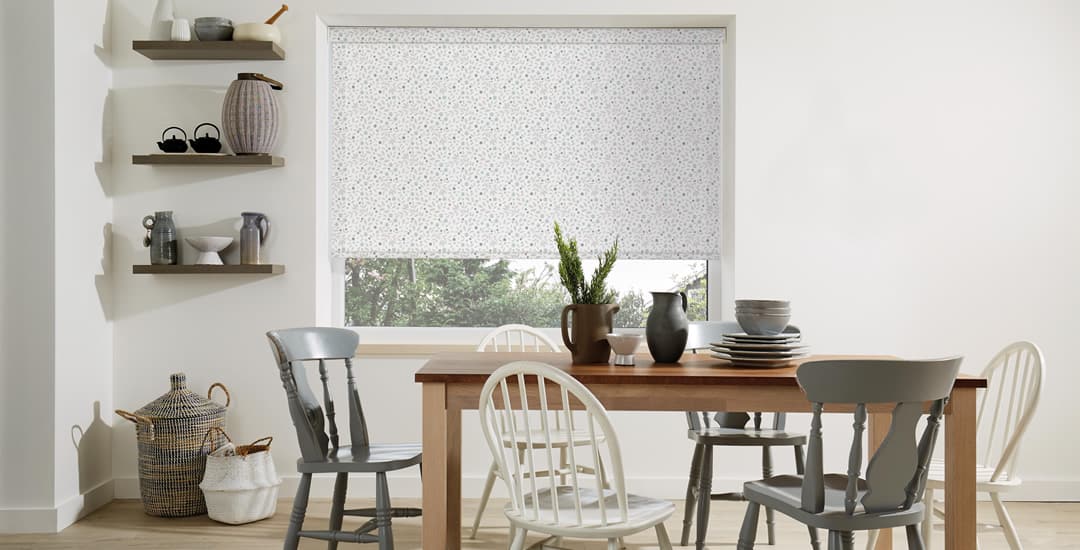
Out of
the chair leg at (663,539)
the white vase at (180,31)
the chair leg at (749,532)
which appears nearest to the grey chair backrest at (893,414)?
the chair leg at (749,532)

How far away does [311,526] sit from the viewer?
11.3 ft

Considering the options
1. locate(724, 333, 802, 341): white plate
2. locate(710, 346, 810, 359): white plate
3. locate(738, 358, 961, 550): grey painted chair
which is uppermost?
locate(724, 333, 802, 341): white plate

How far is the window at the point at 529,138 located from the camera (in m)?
4.02

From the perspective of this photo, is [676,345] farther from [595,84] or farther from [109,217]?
[109,217]

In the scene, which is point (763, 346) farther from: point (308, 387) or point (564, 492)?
point (308, 387)

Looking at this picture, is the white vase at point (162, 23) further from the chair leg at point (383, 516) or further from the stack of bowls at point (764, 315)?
the stack of bowls at point (764, 315)

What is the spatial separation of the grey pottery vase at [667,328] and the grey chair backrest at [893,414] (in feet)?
1.90

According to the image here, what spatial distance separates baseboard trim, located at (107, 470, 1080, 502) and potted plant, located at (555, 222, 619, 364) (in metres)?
1.53

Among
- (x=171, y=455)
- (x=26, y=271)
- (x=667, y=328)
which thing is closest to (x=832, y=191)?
(x=667, y=328)

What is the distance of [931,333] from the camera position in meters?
3.92

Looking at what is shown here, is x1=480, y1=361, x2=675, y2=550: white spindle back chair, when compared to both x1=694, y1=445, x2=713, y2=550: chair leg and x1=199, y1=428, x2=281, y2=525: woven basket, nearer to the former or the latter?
x1=694, y1=445, x2=713, y2=550: chair leg

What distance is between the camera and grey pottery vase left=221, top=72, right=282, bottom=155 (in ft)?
12.2

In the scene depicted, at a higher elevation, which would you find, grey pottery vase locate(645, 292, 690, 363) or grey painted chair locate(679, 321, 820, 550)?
grey pottery vase locate(645, 292, 690, 363)

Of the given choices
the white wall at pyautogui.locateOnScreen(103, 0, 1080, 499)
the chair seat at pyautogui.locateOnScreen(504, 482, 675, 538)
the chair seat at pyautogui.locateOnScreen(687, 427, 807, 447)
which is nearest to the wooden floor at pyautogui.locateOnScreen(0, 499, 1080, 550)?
the white wall at pyautogui.locateOnScreen(103, 0, 1080, 499)
